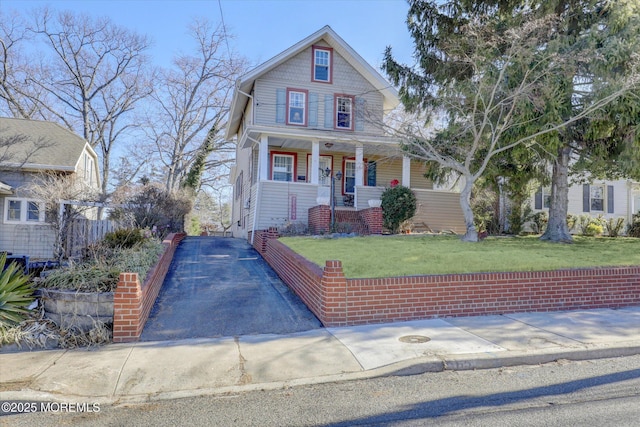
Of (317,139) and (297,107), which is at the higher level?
(297,107)

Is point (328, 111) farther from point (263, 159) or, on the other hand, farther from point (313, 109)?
point (263, 159)

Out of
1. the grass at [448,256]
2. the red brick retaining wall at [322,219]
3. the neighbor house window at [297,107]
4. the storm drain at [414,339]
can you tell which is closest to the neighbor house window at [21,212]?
the neighbor house window at [297,107]

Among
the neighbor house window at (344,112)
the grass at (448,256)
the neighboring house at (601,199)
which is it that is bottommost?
the grass at (448,256)

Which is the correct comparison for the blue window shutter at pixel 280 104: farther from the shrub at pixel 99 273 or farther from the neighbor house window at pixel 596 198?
the neighbor house window at pixel 596 198

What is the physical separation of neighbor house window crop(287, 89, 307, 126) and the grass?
8092 millimetres

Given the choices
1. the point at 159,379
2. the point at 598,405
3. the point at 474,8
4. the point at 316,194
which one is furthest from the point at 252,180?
the point at 598,405

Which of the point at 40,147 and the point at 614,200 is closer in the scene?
the point at 40,147

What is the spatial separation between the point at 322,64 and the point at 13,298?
14.9 meters

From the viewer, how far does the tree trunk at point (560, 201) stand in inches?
477

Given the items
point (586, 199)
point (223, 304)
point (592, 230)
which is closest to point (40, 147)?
point (223, 304)

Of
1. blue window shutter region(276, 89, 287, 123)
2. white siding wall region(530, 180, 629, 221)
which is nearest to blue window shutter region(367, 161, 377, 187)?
blue window shutter region(276, 89, 287, 123)

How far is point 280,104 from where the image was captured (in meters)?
17.5

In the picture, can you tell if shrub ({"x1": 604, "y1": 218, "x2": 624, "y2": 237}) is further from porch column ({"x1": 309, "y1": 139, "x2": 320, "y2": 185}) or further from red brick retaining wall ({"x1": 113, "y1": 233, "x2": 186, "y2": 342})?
red brick retaining wall ({"x1": 113, "y1": 233, "x2": 186, "y2": 342})

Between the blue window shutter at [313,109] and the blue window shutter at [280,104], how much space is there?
3.63 ft
